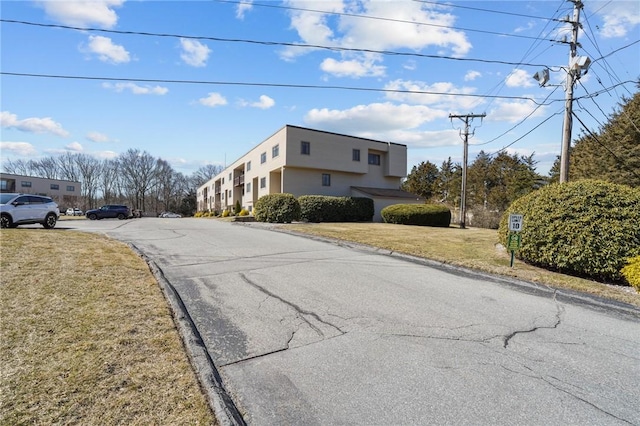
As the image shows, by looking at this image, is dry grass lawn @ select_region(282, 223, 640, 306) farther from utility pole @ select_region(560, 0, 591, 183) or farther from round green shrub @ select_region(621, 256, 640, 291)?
utility pole @ select_region(560, 0, 591, 183)

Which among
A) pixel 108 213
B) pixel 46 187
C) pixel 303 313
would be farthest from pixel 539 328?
pixel 46 187

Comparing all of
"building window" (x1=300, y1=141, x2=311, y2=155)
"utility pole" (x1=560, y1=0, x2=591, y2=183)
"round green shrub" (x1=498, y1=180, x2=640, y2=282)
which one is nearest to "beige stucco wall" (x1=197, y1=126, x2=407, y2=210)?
"building window" (x1=300, y1=141, x2=311, y2=155)

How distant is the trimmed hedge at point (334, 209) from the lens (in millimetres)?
26266

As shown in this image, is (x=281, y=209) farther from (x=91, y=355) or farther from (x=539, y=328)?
(x=91, y=355)

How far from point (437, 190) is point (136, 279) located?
176ft

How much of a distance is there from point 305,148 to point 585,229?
81.6 feet

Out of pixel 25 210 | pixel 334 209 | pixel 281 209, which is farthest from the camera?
pixel 334 209

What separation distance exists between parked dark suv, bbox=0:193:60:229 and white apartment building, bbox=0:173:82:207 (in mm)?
61602

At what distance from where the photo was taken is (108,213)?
36.8 metres

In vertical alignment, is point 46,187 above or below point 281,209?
above

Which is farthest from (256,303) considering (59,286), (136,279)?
(59,286)

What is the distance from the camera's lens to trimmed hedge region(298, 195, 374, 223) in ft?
86.2

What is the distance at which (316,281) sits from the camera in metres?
6.57

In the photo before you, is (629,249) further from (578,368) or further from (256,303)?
(256,303)
